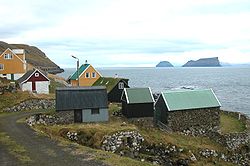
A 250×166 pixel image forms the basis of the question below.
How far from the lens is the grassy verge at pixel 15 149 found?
1776 cm

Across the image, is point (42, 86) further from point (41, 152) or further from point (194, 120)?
point (41, 152)

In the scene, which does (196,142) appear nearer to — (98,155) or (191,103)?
(191,103)

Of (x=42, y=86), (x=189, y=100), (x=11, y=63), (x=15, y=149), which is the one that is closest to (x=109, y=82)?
(x=42, y=86)

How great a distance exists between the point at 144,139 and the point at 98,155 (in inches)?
342

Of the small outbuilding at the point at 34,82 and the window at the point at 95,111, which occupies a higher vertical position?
the small outbuilding at the point at 34,82

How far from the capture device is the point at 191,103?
3525 centimetres

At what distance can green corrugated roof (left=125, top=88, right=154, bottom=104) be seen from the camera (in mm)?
36312

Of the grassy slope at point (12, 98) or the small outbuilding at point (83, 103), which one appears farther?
the grassy slope at point (12, 98)

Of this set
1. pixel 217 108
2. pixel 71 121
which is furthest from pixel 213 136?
pixel 71 121

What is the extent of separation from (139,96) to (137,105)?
1.31 metres

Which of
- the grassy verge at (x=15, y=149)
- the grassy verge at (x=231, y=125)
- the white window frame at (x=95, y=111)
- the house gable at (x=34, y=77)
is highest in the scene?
the house gable at (x=34, y=77)

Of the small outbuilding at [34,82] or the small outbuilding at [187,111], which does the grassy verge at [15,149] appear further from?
the small outbuilding at [34,82]

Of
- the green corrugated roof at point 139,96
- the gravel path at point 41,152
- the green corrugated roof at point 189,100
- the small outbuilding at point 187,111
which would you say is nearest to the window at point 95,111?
the green corrugated roof at point 139,96

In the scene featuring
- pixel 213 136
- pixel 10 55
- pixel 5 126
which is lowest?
pixel 213 136
